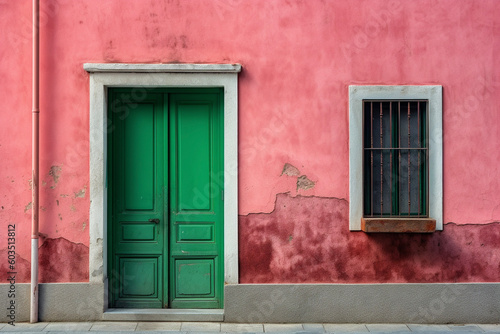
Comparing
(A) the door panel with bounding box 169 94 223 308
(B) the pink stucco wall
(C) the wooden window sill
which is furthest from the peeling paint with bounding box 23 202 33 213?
(C) the wooden window sill

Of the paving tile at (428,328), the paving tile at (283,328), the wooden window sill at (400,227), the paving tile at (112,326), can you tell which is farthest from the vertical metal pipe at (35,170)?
the paving tile at (428,328)

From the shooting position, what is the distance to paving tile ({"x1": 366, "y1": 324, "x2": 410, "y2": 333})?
217 inches

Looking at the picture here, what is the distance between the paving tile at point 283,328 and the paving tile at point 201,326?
1.71 ft

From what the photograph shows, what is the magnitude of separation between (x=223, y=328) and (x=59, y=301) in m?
1.76

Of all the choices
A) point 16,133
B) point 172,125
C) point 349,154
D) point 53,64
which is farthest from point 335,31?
point 16,133

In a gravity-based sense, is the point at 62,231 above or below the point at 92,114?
below

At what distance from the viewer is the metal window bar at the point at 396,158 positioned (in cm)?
579

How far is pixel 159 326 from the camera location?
18.3ft

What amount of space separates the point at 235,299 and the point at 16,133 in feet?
9.58

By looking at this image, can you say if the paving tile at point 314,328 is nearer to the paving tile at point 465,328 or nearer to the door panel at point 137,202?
the paving tile at point 465,328

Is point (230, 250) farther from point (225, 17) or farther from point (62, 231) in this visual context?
point (225, 17)

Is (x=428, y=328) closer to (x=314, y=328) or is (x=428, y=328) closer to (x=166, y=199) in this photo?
(x=314, y=328)

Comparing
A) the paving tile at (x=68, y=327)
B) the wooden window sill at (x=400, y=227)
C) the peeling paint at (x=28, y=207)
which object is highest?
the peeling paint at (x=28, y=207)

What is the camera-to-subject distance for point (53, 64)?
225 inches
